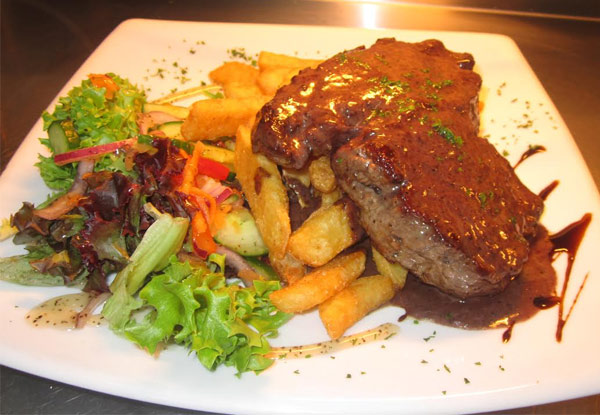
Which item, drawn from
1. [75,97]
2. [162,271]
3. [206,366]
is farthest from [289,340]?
[75,97]

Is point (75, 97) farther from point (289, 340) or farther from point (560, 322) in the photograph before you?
point (560, 322)

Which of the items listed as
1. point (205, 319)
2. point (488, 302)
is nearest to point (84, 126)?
point (205, 319)

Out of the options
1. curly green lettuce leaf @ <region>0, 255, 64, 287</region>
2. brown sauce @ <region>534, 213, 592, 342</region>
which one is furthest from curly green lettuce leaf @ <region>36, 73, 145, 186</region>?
brown sauce @ <region>534, 213, 592, 342</region>

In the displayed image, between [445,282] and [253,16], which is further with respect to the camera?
[253,16]

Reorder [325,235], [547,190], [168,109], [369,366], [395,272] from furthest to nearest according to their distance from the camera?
1. [168,109]
2. [547,190]
3. [395,272]
4. [325,235]
5. [369,366]

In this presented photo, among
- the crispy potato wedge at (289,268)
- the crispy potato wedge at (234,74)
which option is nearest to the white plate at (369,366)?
the crispy potato wedge at (289,268)

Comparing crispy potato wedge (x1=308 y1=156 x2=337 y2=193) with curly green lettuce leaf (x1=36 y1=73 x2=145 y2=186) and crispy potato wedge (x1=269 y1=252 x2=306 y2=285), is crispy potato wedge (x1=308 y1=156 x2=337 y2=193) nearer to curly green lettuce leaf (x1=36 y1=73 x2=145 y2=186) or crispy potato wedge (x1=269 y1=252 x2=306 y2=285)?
crispy potato wedge (x1=269 y1=252 x2=306 y2=285)

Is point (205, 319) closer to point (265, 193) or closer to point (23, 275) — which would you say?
point (265, 193)
